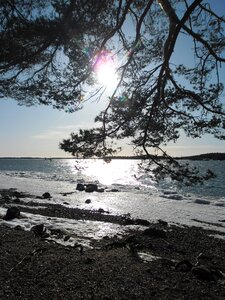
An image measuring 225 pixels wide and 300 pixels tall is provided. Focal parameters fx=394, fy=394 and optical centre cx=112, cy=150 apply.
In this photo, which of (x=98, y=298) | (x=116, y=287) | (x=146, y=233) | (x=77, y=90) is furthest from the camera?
(x=146, y=233)

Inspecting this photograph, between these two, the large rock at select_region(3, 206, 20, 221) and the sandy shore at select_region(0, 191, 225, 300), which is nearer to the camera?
the sandy shore at select_region(0, 191, 225, 300)

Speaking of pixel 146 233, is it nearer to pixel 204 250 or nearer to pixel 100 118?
pixel 204 250

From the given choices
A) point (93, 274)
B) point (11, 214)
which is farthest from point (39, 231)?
point (93, 274)

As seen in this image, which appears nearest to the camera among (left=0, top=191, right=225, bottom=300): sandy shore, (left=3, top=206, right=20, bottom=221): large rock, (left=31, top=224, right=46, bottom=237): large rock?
(left=0, top=191, right=225, bottom=300): sandy shore

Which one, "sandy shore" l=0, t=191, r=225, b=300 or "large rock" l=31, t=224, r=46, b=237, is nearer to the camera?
"sandy shore" l=0, t=191, r=225, b=300

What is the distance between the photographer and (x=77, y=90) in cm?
886

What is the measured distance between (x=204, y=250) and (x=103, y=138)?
5360 millimetres

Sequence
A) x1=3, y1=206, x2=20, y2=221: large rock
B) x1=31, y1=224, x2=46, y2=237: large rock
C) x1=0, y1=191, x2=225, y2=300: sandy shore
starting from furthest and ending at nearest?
x1=3, y1=206, x2=20, y2=221: large rock, x1=31, y1=224, x2=46, y2=237: large rock, x1=0, y1=191, x2=225, y2=300: sandy shore

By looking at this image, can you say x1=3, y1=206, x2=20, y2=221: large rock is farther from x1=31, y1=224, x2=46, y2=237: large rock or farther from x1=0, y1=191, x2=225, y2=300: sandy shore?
x1=0, y1=191, x2=225, y2=300: sandy shore

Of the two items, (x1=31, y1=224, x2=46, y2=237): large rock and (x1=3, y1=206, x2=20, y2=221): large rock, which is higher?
(x1=3, y1=206, x2=20, y2=221): large rock

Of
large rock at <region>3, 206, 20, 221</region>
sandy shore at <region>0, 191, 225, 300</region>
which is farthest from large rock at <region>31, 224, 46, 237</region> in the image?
large rock at <region>3, 206, 20, 221</region>

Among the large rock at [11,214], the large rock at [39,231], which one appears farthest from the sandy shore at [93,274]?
the large rock at [11,214]

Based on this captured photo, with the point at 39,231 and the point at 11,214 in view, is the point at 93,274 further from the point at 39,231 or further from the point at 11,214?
the point at 11,214

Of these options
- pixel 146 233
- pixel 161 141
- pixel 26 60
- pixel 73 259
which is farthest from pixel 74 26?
pixel 146 233
